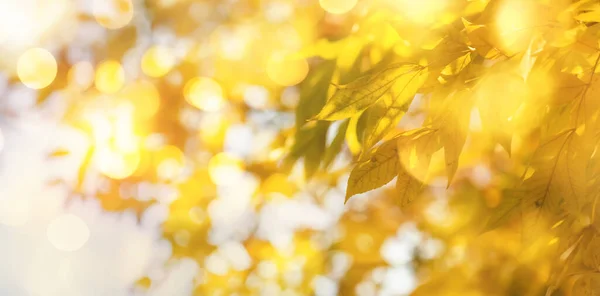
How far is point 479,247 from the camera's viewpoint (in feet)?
5.11

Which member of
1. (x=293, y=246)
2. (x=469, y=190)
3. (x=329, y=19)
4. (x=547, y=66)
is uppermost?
(x=547, y=66)

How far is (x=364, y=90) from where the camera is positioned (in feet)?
2.14

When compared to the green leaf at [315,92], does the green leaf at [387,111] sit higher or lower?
higher

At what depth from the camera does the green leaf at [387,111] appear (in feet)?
2.17

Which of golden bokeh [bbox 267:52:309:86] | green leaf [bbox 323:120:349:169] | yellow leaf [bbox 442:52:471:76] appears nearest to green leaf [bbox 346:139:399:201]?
yellow leaf [bbox 442:52:471:76]

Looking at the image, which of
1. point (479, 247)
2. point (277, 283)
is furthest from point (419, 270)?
point (277, 283)

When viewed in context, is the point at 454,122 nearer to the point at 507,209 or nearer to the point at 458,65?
the point at 458,65

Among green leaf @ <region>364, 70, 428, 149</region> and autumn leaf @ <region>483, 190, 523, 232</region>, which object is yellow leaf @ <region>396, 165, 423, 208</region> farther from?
autumn leaf @ <region>483, 190, 523, 232</region>

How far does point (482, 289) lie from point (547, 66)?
2.84 ft

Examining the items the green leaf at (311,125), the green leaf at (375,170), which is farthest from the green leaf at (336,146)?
the green leaf at (375,170)

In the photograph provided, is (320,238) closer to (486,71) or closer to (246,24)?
(246,24)

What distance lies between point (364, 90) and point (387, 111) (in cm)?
4

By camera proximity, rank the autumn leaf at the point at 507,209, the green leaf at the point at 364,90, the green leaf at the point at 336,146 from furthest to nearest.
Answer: the green leaf at the point at 336,146, the autumn leaf at the point at 507,209, the green leaf at the point at 364,90

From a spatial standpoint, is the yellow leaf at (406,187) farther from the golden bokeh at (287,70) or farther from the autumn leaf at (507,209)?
the golden bokeh at (287,70)
